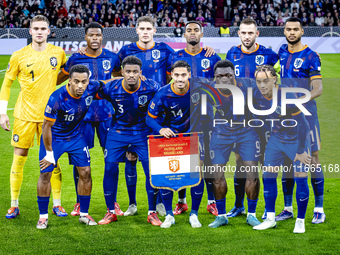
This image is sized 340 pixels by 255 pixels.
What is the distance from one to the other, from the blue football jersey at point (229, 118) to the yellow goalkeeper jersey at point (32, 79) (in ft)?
6.93

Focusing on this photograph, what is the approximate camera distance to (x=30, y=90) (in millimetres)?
5832

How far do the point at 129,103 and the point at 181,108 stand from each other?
2.04ft

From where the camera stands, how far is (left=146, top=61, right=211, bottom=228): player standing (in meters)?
5.26

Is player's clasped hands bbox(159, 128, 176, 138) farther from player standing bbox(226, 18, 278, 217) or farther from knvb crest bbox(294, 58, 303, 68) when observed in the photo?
knvb crest bbox(294, 58, 303, 68)

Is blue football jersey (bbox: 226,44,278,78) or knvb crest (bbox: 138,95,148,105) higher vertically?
blue football jersey (bbox: 226,44,278,78)

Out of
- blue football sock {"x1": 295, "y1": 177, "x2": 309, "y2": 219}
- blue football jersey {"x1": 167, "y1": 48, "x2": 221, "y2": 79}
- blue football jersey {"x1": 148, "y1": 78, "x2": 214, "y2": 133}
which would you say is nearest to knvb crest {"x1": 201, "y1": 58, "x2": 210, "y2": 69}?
blue football jersey {"x1": 167, "y1": 48, "x2": 221, "y2": 79}

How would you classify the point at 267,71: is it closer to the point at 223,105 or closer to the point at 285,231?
the point at 223,105

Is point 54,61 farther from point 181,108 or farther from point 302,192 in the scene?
point 302,192

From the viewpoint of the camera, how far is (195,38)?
5918 mm

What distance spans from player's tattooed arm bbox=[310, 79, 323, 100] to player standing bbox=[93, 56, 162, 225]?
1.77 m

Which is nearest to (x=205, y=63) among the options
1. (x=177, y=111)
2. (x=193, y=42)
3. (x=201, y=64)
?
(x=201, y=64)

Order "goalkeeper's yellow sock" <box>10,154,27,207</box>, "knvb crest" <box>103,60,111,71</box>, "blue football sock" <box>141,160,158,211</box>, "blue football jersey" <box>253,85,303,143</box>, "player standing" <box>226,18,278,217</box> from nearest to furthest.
A: "blue football jersey" <box>253,85,303,143</box>, "blue football sock" <box>141,160,158,211</box>, "player standing" <box>226,18,278,217</box>, "goalkeeper's yellow sock" <box>10,154,27,207</box>, "knvb crest" <box>103,60,111,71</box>

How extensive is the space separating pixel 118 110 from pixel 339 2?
849 inches

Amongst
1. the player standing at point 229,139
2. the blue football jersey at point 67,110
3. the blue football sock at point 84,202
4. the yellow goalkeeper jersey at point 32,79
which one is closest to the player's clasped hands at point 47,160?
the blue football jersey at point 67,110
